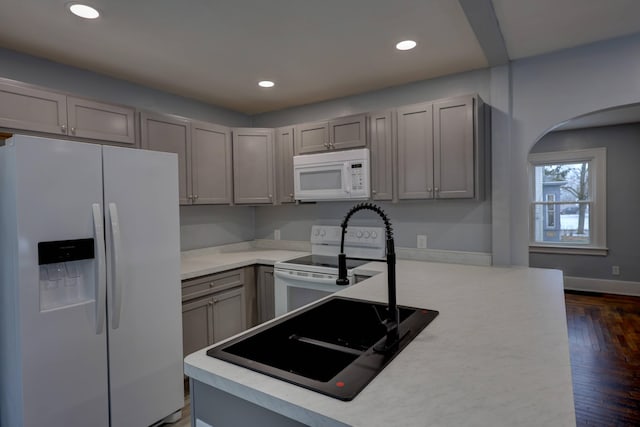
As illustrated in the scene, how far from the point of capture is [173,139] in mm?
2883

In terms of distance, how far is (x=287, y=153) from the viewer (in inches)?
134

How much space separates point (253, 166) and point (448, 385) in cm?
287

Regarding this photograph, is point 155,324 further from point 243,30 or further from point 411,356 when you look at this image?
point 243,30

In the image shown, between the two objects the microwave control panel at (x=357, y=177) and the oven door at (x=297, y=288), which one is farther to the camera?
the microwave control panel at (x=357, y=177)

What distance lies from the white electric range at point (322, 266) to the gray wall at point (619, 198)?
4235 millimetres

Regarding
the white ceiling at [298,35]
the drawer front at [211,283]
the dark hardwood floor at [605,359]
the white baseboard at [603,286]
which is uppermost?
the white ceiling at [298,35]

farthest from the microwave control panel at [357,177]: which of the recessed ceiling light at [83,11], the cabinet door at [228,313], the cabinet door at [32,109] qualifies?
the cabinet door at [32,109]

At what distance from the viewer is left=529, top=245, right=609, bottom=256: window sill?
5.23 meters

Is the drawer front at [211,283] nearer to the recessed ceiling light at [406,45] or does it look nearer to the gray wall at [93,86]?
the gray wall at [93,86]

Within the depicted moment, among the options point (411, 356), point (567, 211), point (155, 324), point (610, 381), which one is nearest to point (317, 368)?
point (411, 356)

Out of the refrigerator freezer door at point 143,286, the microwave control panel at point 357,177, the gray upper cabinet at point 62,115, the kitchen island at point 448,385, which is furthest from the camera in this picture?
the microwave control panel at point 357,177

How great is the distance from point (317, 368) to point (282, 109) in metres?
3.11

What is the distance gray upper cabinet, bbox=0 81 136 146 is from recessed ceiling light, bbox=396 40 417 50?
2.00 metres

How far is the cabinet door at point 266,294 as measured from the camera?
3.15m
